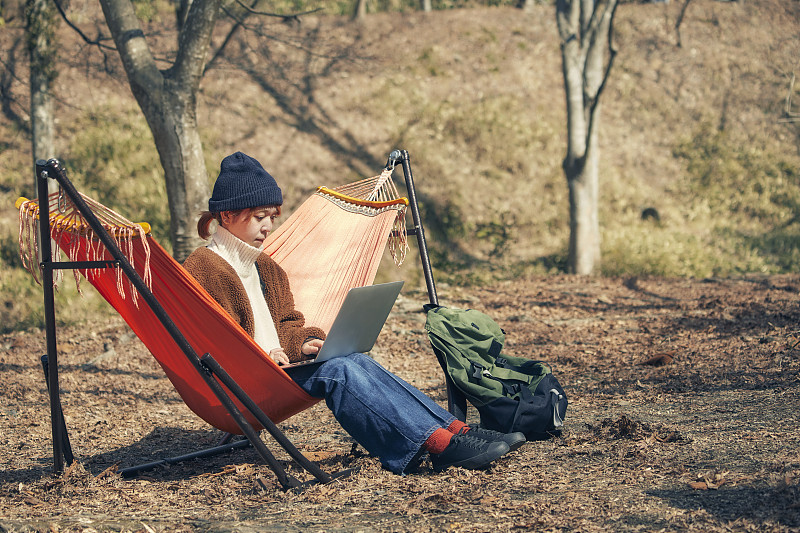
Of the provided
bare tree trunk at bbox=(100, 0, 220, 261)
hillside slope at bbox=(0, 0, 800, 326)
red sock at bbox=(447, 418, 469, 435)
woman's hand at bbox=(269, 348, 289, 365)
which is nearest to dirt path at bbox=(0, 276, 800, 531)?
red sock at bbox=(447, 418, 469, 435)

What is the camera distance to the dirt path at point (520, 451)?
2270 mm

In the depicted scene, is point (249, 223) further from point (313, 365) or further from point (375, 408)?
point (375, 408)

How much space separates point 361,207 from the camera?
3693 mm

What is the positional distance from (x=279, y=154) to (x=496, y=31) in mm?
5804

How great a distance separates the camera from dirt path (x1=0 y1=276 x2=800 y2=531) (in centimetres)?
227

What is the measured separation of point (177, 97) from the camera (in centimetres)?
562

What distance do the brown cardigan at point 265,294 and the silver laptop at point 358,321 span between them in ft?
0.41

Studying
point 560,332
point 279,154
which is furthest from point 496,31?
point 560,332

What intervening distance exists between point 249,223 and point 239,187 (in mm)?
151

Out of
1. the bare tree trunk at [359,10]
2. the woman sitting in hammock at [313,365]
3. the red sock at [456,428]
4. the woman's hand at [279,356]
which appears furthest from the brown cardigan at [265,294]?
the bare tree trunk at [359,10]

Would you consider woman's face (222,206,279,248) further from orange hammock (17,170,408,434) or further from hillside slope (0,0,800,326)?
hillside slope (0,0,800,326)

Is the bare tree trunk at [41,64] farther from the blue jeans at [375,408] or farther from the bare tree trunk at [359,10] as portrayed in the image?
the bare tree trunk at [359,10]

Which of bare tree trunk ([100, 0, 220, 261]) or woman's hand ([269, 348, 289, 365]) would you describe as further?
bare tree trunk ([100, 0, 220, 261])

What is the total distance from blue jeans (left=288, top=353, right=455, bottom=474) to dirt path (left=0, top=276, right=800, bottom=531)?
122mm
